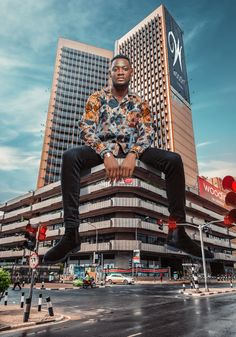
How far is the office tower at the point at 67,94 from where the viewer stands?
330 feet

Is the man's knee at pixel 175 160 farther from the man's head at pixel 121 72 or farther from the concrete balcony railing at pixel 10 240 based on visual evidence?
the concrete balcony railing at pixel 10 240

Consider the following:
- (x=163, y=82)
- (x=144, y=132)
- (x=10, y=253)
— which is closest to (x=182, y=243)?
(x=144, y=132)

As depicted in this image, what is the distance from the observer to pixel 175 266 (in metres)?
66.4

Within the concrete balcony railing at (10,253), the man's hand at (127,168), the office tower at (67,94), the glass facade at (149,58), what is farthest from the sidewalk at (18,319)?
the glass facade at (149,58)

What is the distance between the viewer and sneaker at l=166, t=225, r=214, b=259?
2.54 meters

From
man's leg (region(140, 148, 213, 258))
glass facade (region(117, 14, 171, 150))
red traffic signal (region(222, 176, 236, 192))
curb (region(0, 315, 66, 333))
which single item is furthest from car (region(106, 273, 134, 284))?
glass facade (region(117, 14, 171, 150))

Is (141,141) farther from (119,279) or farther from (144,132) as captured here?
(119,279)

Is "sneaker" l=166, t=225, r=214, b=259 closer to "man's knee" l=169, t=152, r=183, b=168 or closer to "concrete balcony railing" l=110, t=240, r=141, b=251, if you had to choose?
"man's knee" l=169, t=152, r=183, b=168

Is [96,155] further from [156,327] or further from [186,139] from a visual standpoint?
[186,139]

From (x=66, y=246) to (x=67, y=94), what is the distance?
116 m

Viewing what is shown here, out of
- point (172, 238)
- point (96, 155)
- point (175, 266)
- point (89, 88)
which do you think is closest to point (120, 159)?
point (96, 155)

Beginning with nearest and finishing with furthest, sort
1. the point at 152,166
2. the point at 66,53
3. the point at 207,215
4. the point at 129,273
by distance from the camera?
the point at 152,166
the point at 207,215
the point at 129,273
the point at 66,53

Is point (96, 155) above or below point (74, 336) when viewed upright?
above

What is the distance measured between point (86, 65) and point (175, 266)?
9592cm
